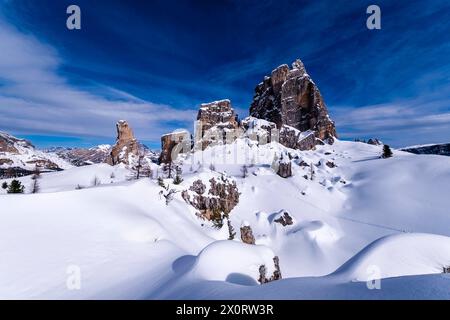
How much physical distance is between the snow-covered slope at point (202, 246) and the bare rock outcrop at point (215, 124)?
168 ft

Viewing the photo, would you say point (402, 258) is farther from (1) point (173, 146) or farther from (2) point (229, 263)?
(1) point (173, 146)

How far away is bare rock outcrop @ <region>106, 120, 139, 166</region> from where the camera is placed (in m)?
101

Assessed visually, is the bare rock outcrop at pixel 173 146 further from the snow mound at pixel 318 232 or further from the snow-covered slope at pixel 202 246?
the snow mound at pixel 318 232

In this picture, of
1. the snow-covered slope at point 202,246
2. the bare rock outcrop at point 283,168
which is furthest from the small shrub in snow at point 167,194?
the bare rock outcrop at point 283,168

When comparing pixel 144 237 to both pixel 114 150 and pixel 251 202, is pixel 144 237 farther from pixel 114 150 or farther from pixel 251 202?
pixel 114 150

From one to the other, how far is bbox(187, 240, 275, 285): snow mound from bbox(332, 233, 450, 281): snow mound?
3.80 metres

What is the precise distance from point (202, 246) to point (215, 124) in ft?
295

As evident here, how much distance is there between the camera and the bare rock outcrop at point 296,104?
123 m

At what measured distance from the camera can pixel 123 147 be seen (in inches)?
4067

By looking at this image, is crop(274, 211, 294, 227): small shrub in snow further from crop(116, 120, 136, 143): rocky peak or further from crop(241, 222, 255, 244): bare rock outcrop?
crop(116, 120, 136, 143): rocky peak

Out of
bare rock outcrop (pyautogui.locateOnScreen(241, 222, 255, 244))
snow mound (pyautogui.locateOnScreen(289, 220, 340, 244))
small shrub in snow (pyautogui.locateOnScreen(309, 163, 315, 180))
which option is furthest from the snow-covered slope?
small shrub in snow (pyautogui.locateOnScreen(309, 163, 315, 180))

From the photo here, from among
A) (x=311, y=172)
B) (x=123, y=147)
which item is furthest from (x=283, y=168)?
(x=123, y=147)
